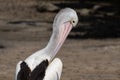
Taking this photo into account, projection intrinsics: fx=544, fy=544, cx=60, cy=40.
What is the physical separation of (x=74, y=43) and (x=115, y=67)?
3641mm

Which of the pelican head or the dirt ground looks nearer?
the pelican head

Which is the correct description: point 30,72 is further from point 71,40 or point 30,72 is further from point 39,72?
point 71,40

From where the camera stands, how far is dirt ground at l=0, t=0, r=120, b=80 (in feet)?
39.5

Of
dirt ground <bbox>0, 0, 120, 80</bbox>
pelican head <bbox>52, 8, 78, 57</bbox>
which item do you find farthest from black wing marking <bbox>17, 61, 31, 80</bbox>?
dirt ground <bbox>0, 0, 120, 80</bbox>

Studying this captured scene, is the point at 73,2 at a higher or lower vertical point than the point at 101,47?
lower

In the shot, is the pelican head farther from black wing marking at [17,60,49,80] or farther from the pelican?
black wing marking at [17,60,49,80]

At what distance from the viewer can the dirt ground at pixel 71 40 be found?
12.0 metres

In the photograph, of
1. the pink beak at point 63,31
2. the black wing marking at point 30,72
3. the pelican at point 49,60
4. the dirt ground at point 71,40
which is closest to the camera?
the black wing marking at point 30,72

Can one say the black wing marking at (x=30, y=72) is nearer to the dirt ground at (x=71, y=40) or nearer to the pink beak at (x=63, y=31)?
the pink beak at (x=63, y=31)

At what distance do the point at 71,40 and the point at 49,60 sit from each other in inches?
333

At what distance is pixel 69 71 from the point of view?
12.0 meters

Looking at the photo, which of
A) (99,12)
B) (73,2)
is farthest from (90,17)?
(73,2)

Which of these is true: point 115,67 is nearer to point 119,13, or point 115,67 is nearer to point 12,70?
point 12,70

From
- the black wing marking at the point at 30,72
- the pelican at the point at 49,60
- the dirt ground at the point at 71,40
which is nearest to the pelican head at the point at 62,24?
the pelican at the point at 49,60
